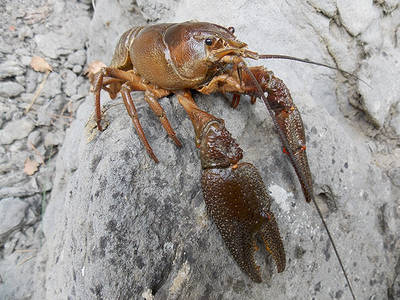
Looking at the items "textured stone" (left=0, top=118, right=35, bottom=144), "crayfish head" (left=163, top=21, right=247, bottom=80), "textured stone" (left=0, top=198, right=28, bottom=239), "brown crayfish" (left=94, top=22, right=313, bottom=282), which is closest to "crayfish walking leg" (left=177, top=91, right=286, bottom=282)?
"brown crayfish" (left=94, top=22, right=313, bottom=282)

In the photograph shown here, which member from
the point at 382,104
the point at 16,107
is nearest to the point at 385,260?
the point at 382,104

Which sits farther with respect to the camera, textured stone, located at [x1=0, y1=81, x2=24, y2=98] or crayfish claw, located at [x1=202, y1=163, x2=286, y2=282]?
textured stone, located at [x1=0, y1=81, x2=24, y2=98]

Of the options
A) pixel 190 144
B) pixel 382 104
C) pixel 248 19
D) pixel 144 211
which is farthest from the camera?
pixel 248 19

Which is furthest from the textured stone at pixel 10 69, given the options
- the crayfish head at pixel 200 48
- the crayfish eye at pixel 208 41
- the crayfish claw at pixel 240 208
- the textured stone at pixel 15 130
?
the crayfish claw at pixel 240 208

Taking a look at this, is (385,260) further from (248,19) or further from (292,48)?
(248,19)

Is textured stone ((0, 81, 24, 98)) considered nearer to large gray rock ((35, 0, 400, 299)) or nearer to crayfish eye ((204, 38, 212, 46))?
large gray rock ((35, 0, 400, 299))

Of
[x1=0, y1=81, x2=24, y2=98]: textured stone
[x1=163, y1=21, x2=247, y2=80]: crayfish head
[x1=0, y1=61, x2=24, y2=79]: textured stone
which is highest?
[x1=163, y1=21, x2=247, y2=80]: crayfish head

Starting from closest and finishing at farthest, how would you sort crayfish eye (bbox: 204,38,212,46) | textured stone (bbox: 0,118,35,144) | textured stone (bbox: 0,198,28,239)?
crayfish eye (bbox: 204,38,212,46) < textured stone (bbox: 0,198,28,239) < textured stone (bbox: 0,118,35,144)

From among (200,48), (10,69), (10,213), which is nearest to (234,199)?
(200,48)
